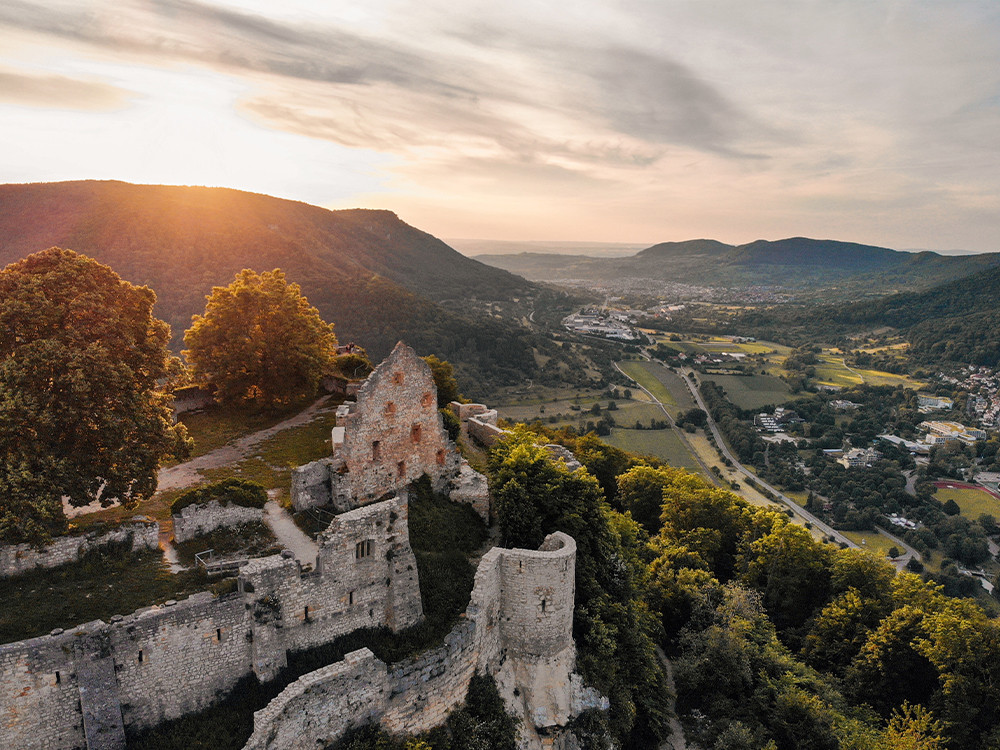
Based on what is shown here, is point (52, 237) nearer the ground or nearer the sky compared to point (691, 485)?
nearer the sky

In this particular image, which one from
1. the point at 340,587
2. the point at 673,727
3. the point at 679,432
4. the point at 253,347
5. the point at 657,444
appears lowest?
the point at 679,432

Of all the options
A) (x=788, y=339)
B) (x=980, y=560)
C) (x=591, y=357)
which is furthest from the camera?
(x=788, y=339)

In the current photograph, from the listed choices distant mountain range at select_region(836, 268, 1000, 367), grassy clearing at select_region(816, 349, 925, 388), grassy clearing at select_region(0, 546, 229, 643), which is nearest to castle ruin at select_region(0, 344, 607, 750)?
grassy clearing at select_region(0, 546, 229, 643)

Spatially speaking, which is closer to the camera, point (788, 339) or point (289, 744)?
point (289, 744)

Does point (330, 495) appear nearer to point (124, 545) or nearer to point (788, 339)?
point (124, 545)

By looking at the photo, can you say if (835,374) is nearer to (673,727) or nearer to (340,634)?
(673,727)

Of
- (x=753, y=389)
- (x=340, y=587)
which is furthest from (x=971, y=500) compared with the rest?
(x=340, y=587)

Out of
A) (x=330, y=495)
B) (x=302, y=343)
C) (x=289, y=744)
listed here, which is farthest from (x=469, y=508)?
→ (x=302, y=343)
